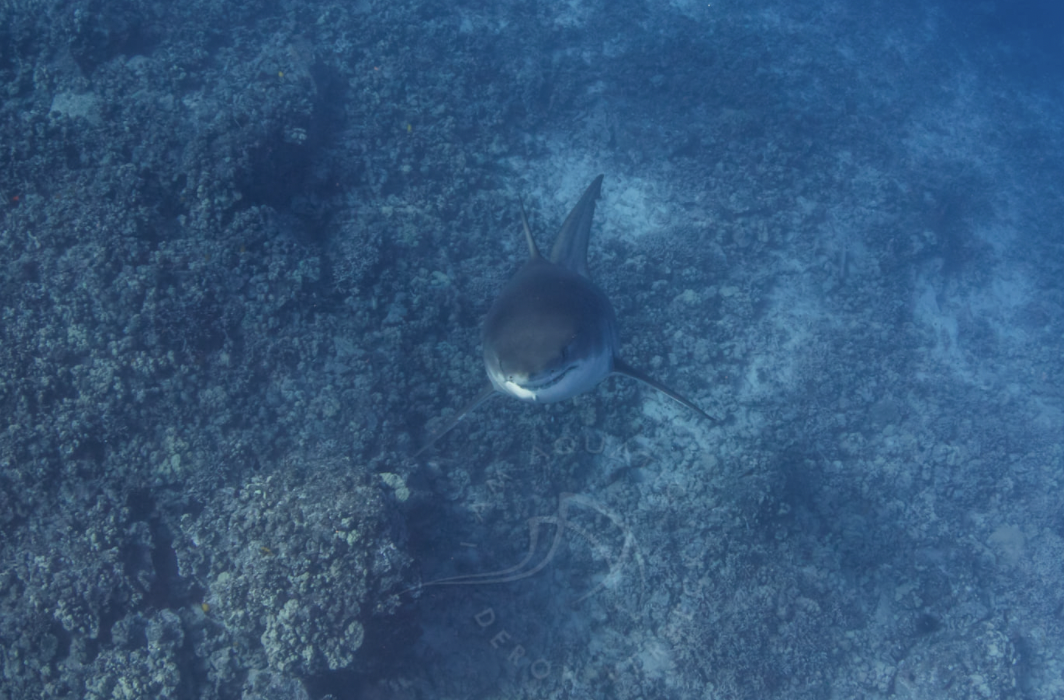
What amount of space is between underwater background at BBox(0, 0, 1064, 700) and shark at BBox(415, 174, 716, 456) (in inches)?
71.0

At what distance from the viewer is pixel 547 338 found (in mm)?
3002

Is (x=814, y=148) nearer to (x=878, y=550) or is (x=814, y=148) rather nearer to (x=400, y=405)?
(x=878, y=550)

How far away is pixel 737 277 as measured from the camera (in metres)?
7.66

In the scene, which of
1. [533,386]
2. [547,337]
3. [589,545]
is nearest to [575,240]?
[547,337]

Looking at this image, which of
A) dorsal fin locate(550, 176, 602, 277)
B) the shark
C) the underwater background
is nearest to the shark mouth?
the shark

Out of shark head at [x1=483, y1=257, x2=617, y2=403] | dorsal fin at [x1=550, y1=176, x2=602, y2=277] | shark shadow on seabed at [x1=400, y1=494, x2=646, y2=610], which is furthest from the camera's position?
shark shadow on seabed at [x1=400, y1=494, x2=646, y2=610]

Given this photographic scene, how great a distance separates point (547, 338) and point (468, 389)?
255 centimetres

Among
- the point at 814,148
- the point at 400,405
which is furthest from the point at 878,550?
the point at 814,148

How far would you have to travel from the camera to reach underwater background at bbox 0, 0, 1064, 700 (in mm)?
4152

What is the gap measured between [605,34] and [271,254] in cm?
808

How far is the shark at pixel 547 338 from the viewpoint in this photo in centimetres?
295

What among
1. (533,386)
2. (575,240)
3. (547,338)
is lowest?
(575,240)

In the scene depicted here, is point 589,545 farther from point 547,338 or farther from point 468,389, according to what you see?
point 547,338

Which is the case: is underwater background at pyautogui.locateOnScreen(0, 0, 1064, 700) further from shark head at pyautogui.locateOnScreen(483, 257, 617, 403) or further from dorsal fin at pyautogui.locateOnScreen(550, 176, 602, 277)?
shark head at pyautogui.locateOnScreen(483, 257, 617, 403)
